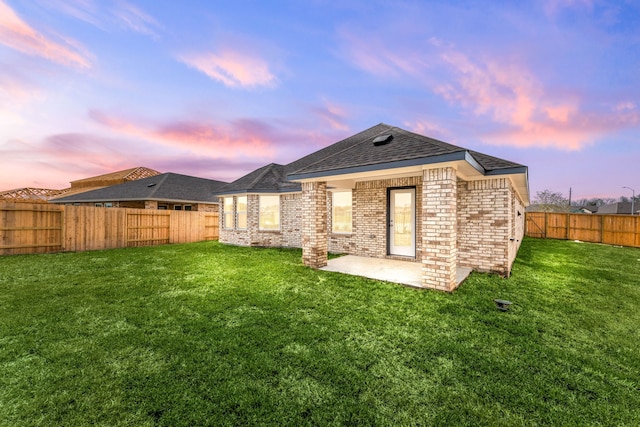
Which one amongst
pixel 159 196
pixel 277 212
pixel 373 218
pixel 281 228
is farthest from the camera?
pixel 159 196

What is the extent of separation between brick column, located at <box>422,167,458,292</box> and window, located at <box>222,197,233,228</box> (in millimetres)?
10724

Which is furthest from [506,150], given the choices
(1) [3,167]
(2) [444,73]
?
(1) [3,167]

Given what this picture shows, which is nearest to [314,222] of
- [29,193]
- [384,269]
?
[384,269]

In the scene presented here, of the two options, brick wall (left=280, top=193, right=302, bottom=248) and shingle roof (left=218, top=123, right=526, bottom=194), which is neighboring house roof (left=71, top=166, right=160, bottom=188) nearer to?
brick wall (left=280, top=193, right=302, bottom=248)

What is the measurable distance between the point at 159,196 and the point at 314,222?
48.4 feet

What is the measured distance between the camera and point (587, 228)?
1490 cm

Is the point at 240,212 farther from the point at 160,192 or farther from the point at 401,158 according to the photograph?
the point at 401,158

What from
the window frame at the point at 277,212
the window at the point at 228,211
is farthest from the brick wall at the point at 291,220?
the window at the point at 228,211

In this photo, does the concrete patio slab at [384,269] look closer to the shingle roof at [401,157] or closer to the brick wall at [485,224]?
the brick wall at [485,224]

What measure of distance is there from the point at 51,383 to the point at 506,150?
104 feet

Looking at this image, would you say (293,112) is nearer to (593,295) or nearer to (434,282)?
(434,282)

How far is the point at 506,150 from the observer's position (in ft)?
78.9

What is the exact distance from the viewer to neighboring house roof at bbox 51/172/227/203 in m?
17.1

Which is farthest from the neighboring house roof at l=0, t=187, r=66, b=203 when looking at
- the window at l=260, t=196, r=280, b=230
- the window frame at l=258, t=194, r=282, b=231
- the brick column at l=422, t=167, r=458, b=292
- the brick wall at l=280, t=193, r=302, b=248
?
the brick column at l=422, t=167, r=458, b=292
